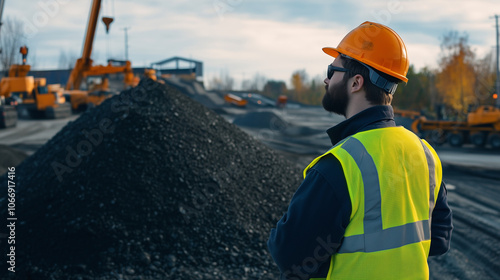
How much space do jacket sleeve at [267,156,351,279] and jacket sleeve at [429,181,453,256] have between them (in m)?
0.62

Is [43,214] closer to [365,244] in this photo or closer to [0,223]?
[0,223]

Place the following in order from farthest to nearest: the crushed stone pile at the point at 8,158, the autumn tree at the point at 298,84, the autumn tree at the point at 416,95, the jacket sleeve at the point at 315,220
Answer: the autumn tree at the point at 298,84 < the autumn tree at the point at 416,95 < the crushed stone pile at the point at 8,158 < the jacket sleeve at the point at 315,220

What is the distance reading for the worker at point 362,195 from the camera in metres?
1.54

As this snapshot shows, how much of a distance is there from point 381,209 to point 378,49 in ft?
2.32

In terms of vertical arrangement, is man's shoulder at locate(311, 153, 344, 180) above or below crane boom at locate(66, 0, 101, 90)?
below

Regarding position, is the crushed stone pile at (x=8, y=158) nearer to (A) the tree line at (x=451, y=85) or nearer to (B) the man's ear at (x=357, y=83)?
(B) the man's ear at (x=357, y=83)

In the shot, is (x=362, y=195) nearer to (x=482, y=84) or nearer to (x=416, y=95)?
(x=482, y=84)

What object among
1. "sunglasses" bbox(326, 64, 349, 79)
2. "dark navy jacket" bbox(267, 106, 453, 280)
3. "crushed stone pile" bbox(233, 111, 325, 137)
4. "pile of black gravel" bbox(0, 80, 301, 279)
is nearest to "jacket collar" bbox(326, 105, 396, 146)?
"dark navy jacket" bbox(267, 106, 453, 280)

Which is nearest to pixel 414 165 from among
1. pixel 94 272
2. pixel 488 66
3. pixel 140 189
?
pixel 94 272

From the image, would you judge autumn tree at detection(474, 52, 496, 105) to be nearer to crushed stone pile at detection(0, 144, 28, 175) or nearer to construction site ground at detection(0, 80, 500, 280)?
→ construction site ground at detection(0, 80, 500, 280)

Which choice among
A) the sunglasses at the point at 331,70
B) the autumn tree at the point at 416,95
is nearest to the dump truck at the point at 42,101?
the sunglasses at the point at 331,70

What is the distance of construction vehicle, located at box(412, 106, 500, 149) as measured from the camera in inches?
694

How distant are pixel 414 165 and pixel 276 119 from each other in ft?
78.1

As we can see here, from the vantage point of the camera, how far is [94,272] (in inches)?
176
